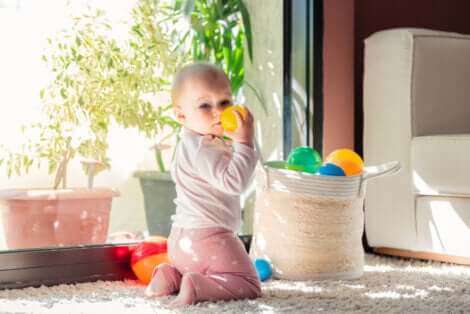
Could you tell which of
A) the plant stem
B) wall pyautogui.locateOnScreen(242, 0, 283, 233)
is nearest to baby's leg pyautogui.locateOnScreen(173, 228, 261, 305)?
the plant stem

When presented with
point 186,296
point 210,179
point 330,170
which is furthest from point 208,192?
point 330,170

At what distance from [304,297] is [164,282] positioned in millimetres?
355

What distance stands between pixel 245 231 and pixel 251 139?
0.85 metres

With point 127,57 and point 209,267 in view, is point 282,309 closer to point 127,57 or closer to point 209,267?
point 209,267

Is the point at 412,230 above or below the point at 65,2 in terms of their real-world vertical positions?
below

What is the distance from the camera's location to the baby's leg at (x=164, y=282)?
1979 mm

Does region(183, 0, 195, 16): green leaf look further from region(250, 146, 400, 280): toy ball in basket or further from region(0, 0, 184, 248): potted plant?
region(250, 146, 400, 280): toy ball in basket

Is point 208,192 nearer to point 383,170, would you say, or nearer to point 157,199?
point 157,199

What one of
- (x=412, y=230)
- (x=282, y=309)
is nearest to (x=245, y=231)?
(x=412, y=230)

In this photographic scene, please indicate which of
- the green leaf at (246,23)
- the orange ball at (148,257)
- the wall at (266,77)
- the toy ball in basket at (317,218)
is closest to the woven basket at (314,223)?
the toy ball in basket at (317,218)

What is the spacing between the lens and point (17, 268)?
2145 mm

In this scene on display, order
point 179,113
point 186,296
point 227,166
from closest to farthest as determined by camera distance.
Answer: point 186,296 < point 227,166 < point 179,113

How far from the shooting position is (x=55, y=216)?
7.35 ft

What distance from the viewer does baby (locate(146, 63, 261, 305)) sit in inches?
76.0
